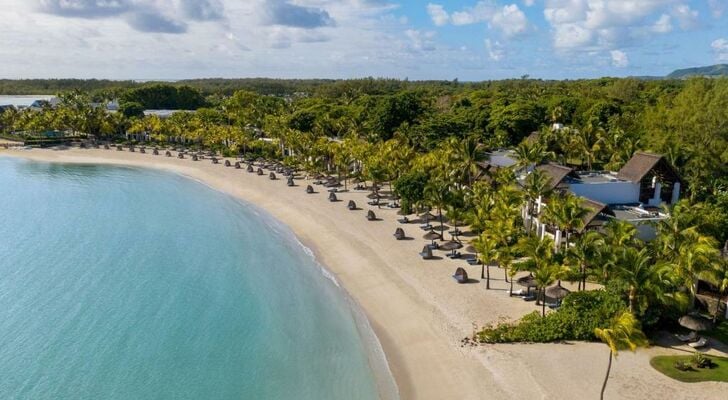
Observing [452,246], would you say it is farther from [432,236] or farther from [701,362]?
[701,362]

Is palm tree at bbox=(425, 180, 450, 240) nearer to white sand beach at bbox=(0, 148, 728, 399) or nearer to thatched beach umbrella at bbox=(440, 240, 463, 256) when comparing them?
thatched beach umbrella at bbox=(440, 240, 463, 256)

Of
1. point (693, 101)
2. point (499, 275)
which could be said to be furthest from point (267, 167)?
point (693, 101)

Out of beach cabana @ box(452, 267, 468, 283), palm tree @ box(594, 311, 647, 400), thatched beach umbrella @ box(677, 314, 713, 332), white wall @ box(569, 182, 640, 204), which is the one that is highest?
white wall @ box(569, 182, 640, 204)

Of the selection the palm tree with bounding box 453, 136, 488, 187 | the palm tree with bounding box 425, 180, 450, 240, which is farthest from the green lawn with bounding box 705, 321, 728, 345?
the palm tree with bounding box 453, 136, 488, 187

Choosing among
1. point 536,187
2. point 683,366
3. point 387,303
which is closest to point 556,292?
point 683,366

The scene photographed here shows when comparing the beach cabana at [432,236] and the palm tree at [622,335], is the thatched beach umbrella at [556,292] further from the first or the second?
the beach cabana at [432,236]

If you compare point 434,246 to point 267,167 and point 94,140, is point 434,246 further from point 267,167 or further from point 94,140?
point 94,140

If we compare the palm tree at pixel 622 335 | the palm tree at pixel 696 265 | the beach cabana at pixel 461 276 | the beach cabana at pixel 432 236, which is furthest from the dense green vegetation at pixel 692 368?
the beach cabana at pixel 432 236
